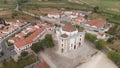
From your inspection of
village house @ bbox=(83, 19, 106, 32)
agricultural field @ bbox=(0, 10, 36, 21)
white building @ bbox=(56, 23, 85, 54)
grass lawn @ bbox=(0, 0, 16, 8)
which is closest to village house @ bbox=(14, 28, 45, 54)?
white building @ bbox=(56, 23, 85, 54)

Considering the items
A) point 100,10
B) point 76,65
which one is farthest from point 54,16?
point 76,65

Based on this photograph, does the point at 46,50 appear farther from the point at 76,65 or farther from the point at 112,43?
the point at 112,43

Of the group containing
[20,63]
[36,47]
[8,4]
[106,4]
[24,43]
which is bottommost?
[20,63]

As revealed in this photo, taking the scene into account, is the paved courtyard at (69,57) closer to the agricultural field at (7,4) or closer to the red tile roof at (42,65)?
the red tile roof at (42,65)

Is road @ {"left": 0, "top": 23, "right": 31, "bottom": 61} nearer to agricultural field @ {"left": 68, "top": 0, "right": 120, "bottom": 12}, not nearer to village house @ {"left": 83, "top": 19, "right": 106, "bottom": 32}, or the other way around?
village house @ {"left": 83, "top": 19, "right": 106, "bottom": 32}

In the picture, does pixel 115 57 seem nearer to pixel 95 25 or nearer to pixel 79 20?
pixel 95 25

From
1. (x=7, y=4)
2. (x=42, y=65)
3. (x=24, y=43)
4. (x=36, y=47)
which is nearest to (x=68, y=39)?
(x=36, y=47)

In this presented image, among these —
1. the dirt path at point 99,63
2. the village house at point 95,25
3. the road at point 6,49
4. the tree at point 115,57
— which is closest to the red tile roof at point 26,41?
the road at point 6,49

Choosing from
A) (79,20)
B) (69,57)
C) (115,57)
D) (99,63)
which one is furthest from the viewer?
(79,20)

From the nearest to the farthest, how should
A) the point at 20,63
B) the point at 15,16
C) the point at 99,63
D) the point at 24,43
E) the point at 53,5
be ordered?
1. the point at 20,63
2. the point at 99,63
3. the point at 24,43
4. the point at 15,16
5. the point at 53,5
